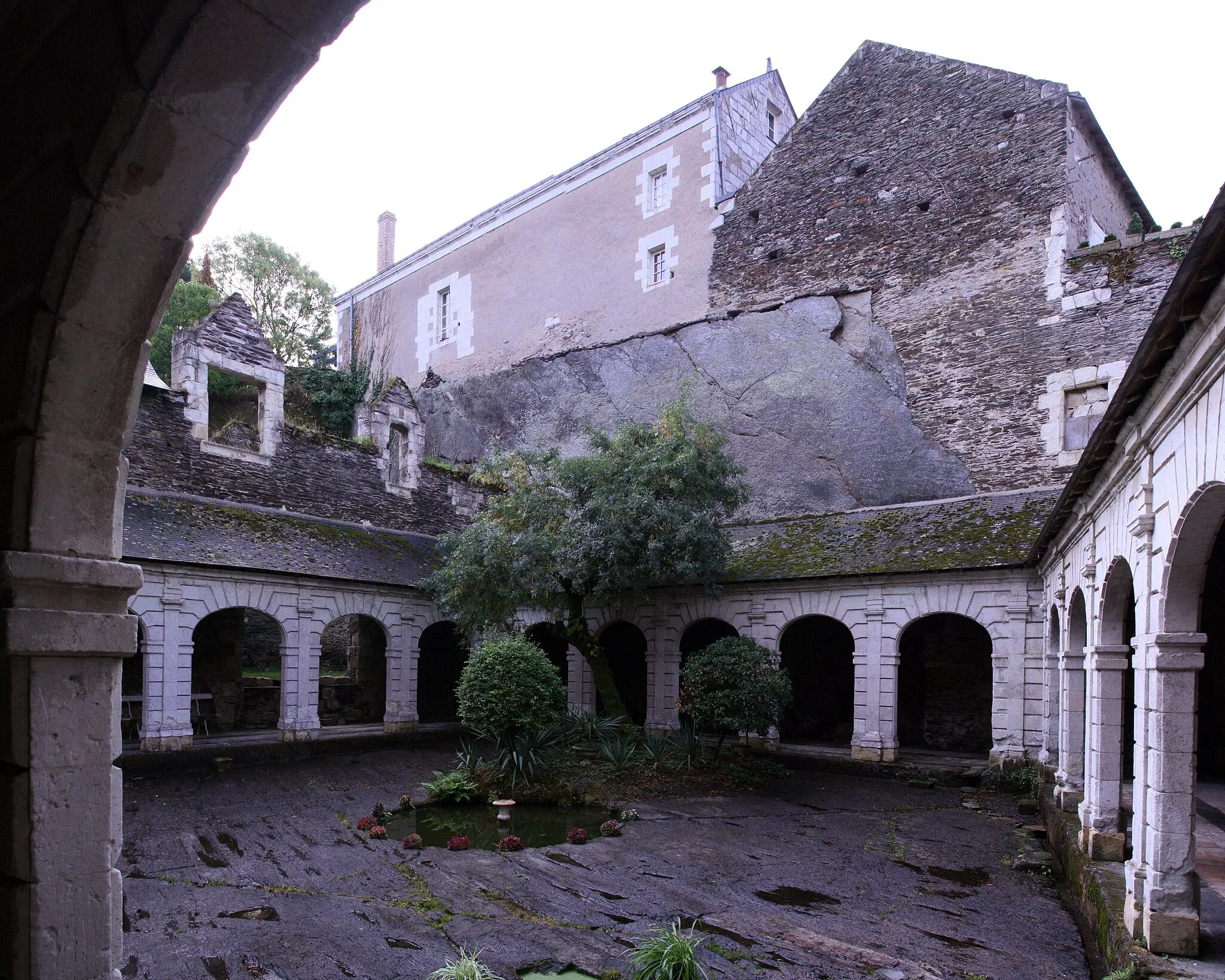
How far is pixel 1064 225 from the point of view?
1492 cm

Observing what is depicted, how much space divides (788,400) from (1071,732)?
9.77 m

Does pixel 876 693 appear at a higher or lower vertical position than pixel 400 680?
higher

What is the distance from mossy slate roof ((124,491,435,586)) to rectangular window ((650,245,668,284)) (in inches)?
326

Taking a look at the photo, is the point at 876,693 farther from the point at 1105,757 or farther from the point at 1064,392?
the point at 1105,757

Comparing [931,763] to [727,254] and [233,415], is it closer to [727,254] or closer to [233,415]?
[727,254]

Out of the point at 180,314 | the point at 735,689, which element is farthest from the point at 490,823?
the point at 180,314

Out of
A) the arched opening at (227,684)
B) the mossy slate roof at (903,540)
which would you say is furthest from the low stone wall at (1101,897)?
the arched opening at (227,684)

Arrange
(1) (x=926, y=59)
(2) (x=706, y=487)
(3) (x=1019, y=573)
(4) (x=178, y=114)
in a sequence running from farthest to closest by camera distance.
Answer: (1) (x=926, y=59) < (2) (x=706, y=487) < (3) (x=1019, y=573) < (4) (x=178, y=114)

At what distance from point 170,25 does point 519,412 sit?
2069 centimetres

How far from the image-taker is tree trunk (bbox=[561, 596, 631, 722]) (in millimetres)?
14977

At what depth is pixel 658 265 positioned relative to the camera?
20906 millimetres

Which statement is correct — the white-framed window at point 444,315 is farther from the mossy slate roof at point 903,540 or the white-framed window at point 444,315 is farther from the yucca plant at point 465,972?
the yucca plant at point 465,972

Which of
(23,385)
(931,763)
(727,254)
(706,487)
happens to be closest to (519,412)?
(727,254)

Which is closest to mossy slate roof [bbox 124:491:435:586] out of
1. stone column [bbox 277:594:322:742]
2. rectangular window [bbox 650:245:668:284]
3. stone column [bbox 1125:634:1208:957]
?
stone column [bbox 277:594:322:742]
